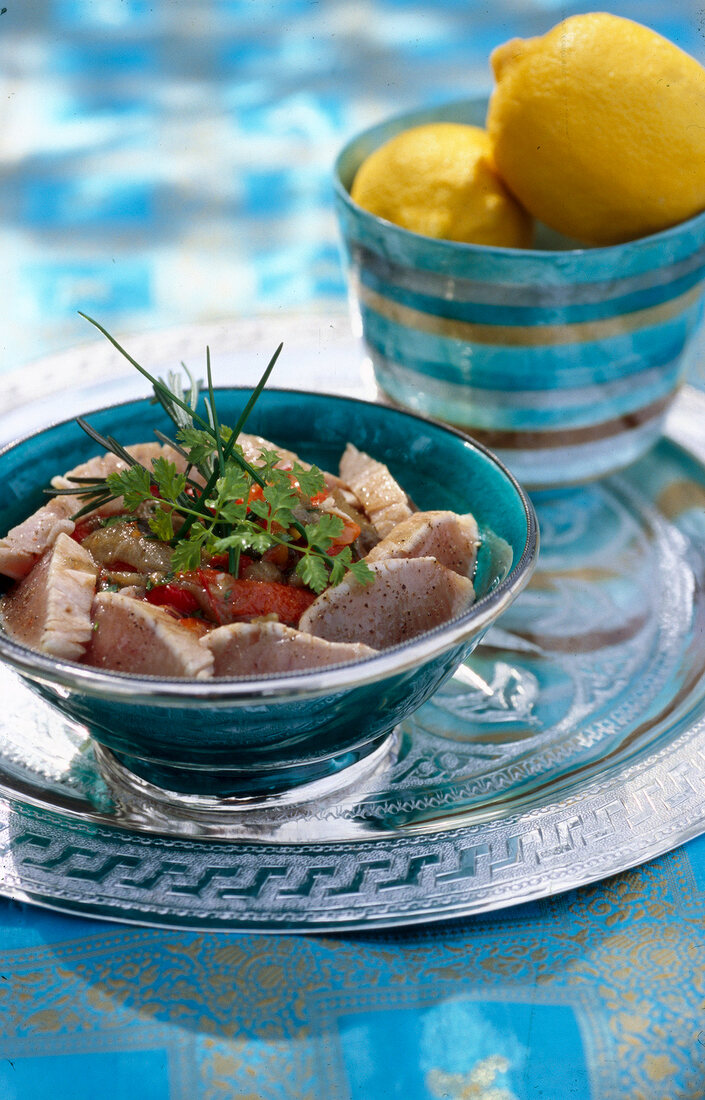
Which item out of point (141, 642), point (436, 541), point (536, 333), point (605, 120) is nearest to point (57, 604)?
point (141, 642)

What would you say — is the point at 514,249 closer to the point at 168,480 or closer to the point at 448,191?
the point at 448,191

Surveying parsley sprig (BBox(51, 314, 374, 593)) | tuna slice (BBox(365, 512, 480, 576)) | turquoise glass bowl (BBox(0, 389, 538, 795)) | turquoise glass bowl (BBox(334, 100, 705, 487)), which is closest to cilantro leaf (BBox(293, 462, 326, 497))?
parsley sprig (BBox(51, 314, 374, 593))

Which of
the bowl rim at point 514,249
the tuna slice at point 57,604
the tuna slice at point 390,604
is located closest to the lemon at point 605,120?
the bowl rim at point 514,249

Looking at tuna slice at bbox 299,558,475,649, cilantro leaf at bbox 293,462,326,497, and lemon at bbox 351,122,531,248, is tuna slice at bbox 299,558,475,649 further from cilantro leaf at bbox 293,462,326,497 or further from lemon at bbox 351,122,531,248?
lemon at bbox 351,122,531,248

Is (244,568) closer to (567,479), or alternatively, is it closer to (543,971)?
(543,971)

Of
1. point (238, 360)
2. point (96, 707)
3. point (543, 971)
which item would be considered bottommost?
point (238, 360)

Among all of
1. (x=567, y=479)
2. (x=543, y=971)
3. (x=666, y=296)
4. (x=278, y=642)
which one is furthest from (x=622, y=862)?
(x=666, y=296)

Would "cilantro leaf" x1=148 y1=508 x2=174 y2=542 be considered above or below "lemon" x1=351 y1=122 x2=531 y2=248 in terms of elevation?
below
